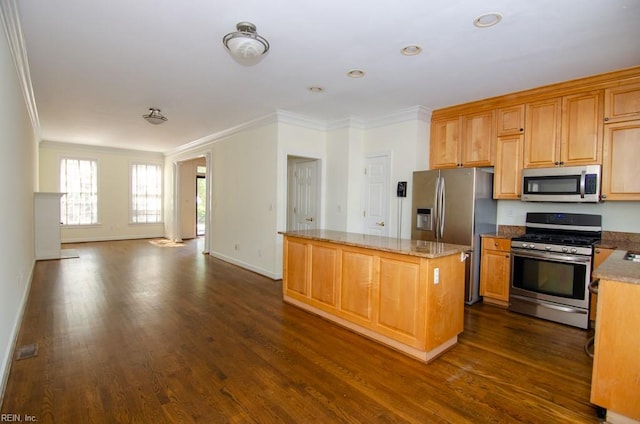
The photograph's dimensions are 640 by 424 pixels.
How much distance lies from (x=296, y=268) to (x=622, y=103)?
12.6 feet

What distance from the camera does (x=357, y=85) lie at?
3.78 metres

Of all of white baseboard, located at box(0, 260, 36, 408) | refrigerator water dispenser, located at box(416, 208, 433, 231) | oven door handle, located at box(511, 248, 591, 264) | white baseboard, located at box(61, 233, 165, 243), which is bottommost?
white baseboard, located at box(0, 260, 36, 408)

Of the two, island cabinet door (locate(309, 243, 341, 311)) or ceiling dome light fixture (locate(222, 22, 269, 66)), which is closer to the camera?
ceiling dome light fixture (locate(222, 22, 269, 66))

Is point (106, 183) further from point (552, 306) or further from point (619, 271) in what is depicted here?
point (619, 271)

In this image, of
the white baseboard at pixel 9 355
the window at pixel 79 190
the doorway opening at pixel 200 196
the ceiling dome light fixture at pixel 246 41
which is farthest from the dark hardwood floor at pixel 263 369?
the doorway opening at pixel 200 196

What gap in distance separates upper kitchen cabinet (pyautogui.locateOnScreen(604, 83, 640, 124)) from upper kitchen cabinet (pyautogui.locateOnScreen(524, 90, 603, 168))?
0.22 feet

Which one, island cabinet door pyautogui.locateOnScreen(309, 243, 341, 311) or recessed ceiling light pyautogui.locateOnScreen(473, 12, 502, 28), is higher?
recessed ceiling light pyautogui.locateOnScreen(473, 12, 502, 28)

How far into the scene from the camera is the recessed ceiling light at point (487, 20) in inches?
92.1

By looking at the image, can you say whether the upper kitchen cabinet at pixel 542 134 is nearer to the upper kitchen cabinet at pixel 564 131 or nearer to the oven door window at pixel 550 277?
the upper kitchen cabinet at pixel 564 131

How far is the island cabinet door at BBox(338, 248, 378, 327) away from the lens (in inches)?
119

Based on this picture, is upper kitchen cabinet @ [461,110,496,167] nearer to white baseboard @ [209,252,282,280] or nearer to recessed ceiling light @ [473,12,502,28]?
recessed ceiling light @ [473,12,502,28]

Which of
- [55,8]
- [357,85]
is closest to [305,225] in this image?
[357,85]

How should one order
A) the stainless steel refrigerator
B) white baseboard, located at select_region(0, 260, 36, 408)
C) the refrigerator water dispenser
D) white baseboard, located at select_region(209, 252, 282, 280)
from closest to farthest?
white baseboard, located at select_region(0, 260, 36, 408), the stainless steel refrigerator, the refrigerator water dispenser, white baseboard, located at select_region(209, 252, 282, 280)

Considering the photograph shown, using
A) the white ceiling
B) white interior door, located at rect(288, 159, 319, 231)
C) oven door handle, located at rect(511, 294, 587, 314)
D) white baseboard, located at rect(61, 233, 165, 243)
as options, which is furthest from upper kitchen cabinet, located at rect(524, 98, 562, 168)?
white baseboard, located at rect(61, 233, 165, 243)
